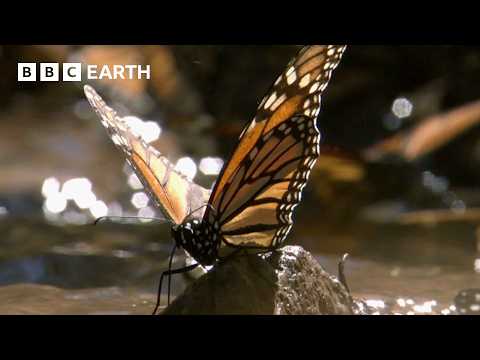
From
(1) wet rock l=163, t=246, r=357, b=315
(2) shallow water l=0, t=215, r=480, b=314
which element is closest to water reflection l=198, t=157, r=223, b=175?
(2) shallow water l=0, t=215, r=480, b=314

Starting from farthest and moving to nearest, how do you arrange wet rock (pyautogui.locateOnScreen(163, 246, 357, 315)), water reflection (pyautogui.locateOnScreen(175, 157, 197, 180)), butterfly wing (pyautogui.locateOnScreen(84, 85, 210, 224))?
1. water reflection (pyautogui.locateOnScreen(175, 157, 197, 180))
2. butterfly wing (pyautogui.locateOnScreen(84, 85, 210, 224))
3. wet rock (pyautogui.locateOnScreen(163, 246, 357, 315))

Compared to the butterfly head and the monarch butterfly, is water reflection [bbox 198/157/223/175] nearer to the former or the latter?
the monarch butterfly

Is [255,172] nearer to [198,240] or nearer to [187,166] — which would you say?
[198,240]

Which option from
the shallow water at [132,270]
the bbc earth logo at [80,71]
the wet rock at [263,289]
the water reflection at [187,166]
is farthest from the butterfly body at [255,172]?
the bbc earth logo at [80,71]

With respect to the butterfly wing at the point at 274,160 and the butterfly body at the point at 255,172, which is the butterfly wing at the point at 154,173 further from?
the butterfly wing at the point at 274,160

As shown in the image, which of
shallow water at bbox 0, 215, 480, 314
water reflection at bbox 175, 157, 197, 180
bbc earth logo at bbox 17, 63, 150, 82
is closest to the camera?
shallow water at bbox 0, 215, 480, 314

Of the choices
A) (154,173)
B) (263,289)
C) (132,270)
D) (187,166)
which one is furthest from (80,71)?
(263,289)
